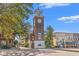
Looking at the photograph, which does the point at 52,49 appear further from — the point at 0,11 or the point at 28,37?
the point at 0,11

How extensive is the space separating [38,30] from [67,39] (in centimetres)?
43

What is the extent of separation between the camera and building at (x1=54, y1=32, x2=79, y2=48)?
693cm

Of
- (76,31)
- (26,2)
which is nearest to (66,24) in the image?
(76,31)

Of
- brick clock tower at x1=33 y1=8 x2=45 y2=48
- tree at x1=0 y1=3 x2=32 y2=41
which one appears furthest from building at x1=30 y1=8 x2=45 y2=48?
tree at x1=0 y1=3 x2=32 y2=41

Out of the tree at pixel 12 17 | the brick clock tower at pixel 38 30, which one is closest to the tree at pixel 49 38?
Result: the brick clock tower at pixel 38 30

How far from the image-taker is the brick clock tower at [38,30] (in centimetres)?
691

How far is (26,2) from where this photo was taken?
22.7 ft

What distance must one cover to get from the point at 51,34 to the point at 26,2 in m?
0.58

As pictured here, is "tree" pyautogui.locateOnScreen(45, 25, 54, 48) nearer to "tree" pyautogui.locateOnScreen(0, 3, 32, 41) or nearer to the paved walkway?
the paved walkway

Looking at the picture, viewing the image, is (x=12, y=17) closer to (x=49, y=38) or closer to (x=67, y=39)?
(x=49, y=38)

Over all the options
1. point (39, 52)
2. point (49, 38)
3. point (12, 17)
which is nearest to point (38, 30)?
point (49, 38)

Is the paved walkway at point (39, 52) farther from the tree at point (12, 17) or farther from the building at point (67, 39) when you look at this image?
Answer: the tree at point (12, 17)

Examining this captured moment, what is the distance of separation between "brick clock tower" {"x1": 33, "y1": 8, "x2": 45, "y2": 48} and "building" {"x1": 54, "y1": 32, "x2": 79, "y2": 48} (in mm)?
209

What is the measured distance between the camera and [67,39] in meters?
6.98
